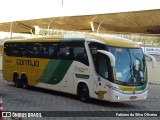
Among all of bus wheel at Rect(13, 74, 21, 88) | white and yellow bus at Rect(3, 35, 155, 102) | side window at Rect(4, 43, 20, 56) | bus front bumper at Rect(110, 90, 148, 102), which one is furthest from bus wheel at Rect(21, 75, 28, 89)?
bus front bumper at Rect(110, 90, 148, 102)

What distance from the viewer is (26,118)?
1135 centimetres

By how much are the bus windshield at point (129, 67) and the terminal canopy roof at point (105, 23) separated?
55.4 metres

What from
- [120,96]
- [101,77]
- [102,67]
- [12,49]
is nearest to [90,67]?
[102,67]

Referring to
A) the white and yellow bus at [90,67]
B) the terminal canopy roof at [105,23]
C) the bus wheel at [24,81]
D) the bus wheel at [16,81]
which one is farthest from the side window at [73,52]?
the terminal canopy roof at [105,23]

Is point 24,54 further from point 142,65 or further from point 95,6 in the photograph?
point 95,6

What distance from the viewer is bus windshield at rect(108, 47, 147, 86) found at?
15914mm

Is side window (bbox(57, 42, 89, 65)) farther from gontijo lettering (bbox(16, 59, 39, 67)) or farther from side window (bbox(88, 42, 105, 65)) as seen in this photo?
gontijo lettering (bbox(16, 59, 39, 67))

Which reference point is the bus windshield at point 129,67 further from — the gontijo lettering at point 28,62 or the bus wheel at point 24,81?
the bus wheel at point 24,81

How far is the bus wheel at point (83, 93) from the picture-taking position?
55.9 ft

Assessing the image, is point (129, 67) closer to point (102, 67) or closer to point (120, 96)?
point (102, 67)

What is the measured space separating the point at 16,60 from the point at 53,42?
4232 millimetres

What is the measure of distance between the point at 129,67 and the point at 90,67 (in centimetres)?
165

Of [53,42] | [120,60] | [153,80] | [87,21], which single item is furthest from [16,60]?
[87,21]

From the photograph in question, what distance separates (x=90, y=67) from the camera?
1681 cm
